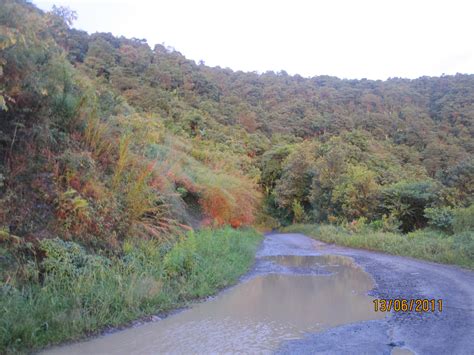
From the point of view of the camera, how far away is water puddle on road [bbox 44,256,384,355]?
6.54 metres

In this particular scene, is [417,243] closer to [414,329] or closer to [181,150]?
[414,329]

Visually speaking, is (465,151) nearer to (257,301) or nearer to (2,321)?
(257,301)

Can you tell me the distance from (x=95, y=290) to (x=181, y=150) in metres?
16.6

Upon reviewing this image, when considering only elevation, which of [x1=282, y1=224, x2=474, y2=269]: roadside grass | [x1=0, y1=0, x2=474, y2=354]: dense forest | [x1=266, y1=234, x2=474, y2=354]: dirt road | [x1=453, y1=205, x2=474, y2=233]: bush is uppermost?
[x1=0, y1=0, x2=474, y2=354]: dense forest

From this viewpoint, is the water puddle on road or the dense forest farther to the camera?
the dense forest

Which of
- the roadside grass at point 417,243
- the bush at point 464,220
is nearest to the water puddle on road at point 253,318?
the roadside grass at point 417,243

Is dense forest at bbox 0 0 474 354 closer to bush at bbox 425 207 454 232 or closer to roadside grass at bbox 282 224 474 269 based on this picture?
bush at bbox 425 207 454 232

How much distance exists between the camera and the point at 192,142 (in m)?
31.2

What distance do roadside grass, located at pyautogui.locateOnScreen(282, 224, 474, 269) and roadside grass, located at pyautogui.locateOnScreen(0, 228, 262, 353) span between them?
8649 mm

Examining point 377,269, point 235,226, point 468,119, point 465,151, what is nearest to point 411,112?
point 468,119

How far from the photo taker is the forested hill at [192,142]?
881 cm

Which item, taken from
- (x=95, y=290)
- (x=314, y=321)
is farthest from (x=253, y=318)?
(x=95, y=290)

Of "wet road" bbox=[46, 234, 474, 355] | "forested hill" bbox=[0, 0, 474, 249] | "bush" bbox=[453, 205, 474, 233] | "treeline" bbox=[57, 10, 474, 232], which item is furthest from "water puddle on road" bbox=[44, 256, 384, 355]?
"treeline" bbox=[57, 10, 474, 232]

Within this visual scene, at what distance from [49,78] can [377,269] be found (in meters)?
11.7
